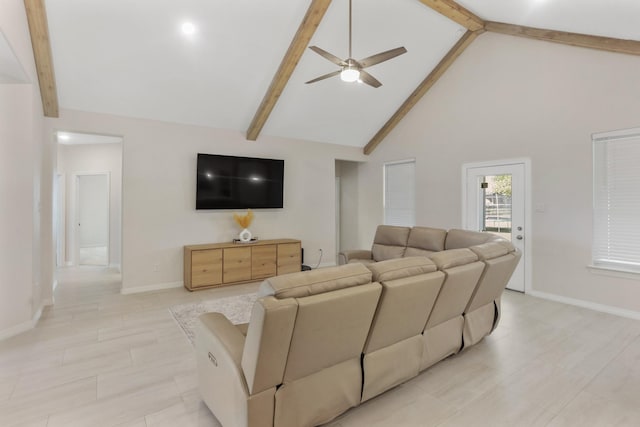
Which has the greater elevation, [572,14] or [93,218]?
[572,14]

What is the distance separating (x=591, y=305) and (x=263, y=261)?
4.72 m

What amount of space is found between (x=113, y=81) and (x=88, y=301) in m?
3.00

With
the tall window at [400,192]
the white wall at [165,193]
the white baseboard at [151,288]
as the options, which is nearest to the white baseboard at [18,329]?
the white baseboard at [151,288]

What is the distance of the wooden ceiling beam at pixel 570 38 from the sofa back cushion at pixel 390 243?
10.5 feet

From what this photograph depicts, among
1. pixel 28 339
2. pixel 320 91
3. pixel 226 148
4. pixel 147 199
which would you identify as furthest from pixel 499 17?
pixel 28 339

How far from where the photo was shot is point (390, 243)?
5.00 metres

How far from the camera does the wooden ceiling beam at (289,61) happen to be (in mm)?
3793

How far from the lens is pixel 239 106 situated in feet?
16.8

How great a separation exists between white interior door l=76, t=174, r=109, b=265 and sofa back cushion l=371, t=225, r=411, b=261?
593 centimetres

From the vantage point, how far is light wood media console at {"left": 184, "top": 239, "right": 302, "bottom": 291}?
4.82 meters

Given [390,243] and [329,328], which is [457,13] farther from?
[329,328]

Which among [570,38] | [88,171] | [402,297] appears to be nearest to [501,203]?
[570,38]

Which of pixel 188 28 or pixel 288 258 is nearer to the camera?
pixel 188 28

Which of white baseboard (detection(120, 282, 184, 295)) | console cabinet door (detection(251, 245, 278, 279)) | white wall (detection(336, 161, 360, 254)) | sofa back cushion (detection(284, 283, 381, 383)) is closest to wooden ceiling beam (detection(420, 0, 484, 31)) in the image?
white wall (detection(336, 161, 360, 254))
